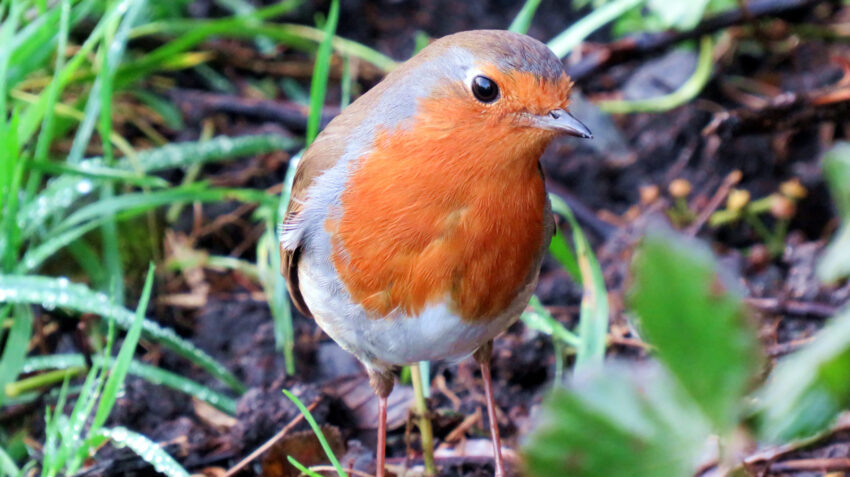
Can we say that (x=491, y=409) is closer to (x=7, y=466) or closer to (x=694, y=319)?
(x=7, y=466)

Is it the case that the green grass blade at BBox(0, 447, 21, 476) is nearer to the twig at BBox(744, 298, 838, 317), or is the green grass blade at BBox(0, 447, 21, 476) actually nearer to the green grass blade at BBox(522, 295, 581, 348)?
the green grass blade at BBox(522, 295, 581, 348)

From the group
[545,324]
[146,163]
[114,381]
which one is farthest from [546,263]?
[114,381]

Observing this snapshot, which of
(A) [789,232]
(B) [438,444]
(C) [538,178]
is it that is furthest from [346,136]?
(A) [789,232]

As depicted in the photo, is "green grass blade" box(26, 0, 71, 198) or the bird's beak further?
"green grass blade" box(26, 0, 71, 198)

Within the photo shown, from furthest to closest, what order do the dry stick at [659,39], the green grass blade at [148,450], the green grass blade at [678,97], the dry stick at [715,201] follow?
the green grass blade at [678,97] → the dry stick at [659,39] → the dry stick at [715,201] → the green grass blade at [148,450]

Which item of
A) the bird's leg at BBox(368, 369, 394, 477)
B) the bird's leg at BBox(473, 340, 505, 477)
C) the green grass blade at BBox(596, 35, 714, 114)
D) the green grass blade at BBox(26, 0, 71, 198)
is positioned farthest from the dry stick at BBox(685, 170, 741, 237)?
the green grass blade at BBox(26, 0, 71, 198)

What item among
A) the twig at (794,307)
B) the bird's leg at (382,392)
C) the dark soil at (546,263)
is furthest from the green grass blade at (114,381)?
the twig at (794,307)

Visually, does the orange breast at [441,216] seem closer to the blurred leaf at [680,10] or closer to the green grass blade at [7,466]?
the green grass blade at [7,466]
